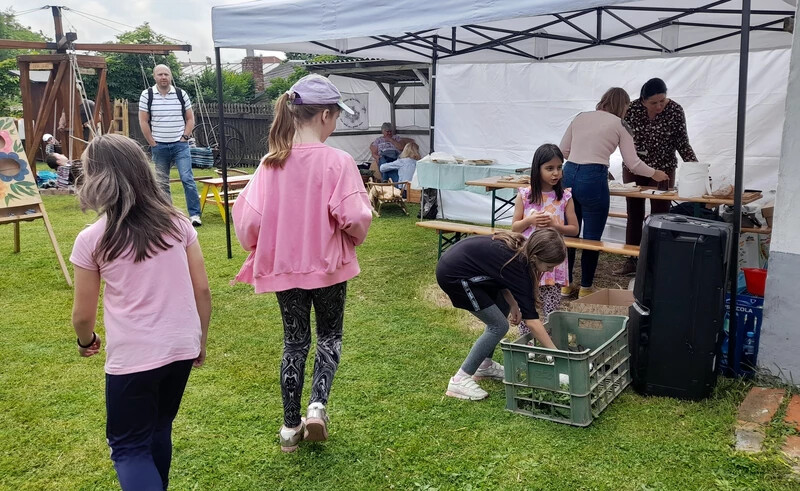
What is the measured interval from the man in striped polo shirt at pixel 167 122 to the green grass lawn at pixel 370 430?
373 cm

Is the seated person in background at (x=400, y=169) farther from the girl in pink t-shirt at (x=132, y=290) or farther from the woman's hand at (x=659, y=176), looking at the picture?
the girl in pink t-shirt at (x=132, y=290)

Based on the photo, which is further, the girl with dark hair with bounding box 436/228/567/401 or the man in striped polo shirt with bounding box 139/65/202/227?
the man in striped polo shirt with bounding box 139/65/202/227

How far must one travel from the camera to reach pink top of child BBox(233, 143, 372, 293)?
2791 mm

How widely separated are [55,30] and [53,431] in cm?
1122

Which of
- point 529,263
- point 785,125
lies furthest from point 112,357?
point 785,125

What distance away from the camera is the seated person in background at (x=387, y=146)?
1242cm

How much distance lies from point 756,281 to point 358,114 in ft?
33.7

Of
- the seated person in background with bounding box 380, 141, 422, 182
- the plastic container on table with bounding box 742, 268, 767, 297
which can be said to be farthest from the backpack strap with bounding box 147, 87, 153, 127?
the plastic container on table with bounding box 742, 268, 767, 297

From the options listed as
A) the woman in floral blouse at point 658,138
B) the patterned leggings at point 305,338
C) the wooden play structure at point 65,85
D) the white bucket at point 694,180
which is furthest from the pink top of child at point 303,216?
the wooden play structure at point 65,85

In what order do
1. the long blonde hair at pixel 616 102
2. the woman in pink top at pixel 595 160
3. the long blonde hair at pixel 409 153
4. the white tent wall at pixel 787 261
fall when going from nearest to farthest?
the white tent wall at pixel 787 261, the woman in pink top at pixel 595 160, the long blonde hair at pixel 616 102, the long blonde hair at pixel 409 153

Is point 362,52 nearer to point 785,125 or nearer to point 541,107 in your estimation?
point 541,107

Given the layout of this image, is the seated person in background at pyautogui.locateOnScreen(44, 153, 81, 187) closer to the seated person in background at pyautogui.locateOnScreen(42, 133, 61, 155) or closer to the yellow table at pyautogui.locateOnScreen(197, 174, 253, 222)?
the seated person in background at pyautogui.locateOnScreen(42, 133, 61, 155)

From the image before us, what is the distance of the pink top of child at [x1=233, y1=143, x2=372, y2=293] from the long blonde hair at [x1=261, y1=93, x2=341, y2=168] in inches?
1.5

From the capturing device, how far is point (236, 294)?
584cm
